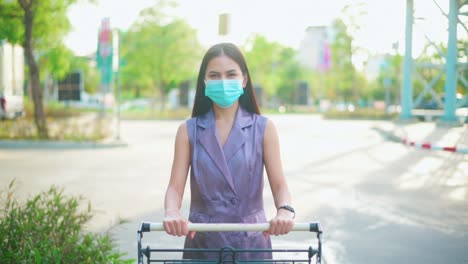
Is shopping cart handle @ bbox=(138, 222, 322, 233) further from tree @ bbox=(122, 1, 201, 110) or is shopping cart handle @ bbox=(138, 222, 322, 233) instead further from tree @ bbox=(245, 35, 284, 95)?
tree @ bbox=(245, 35, 284, 95)

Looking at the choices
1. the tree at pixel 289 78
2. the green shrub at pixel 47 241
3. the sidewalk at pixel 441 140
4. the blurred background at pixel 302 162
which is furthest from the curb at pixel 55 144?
the tree at pixel 289 78

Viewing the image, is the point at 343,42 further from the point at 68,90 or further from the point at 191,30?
the point at 68,90

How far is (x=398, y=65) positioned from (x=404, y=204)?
5667 cm

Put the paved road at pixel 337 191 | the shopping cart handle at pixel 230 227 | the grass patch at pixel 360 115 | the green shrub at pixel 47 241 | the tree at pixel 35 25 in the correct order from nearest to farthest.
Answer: the shopping cart handle at pixel 230 227 < the green shrub at pixel 47 241 < the paved road at pixel 337 191 < the tree at pixel 35 25 < the grass patch at pixel 360 115

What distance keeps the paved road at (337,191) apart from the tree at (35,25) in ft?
9.12

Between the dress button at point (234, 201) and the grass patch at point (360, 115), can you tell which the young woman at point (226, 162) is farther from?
the grass patch at point (360, 115)

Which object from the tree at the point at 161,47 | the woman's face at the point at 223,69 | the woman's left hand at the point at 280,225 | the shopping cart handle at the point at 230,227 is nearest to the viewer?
the shopping cart handle at the point at 230,227

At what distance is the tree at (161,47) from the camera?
4597 centimetres

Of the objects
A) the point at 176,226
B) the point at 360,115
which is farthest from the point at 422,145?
the point at 360,115

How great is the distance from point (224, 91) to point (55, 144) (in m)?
16.4

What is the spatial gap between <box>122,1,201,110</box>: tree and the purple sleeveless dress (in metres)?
43.9

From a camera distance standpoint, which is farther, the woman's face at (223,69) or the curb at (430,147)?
the curb at (430,147)

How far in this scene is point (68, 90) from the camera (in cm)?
3725

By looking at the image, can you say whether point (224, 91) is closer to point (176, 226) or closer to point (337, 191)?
point (176, 226)
